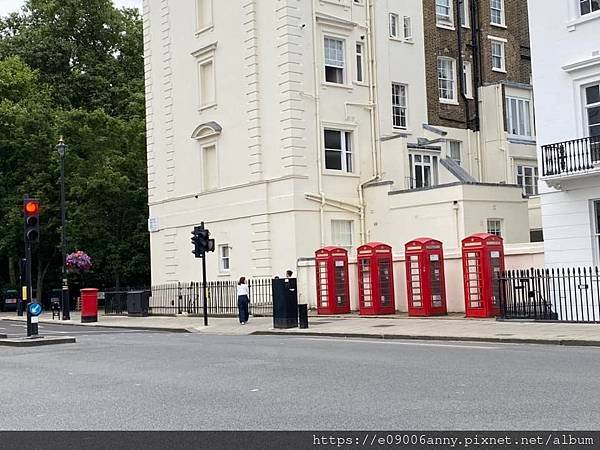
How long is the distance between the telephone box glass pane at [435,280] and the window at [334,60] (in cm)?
1131

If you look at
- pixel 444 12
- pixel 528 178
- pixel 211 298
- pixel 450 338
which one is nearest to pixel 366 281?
pixel 450 338

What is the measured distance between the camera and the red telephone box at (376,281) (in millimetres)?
27469

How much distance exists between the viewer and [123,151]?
157 feet

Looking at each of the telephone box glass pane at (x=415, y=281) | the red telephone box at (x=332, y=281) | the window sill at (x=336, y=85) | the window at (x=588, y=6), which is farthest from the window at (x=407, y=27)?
the telephone box glass pane at (x=415, y=281)

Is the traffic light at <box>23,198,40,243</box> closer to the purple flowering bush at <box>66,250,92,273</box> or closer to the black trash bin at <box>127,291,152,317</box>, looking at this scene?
the black trash bin at <box>127,291,152,317</box>

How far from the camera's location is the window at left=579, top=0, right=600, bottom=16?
23016 millimetres

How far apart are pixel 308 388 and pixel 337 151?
23.9 m

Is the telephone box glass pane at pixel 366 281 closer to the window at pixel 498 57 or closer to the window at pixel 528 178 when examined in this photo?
the window at pixel 528 178

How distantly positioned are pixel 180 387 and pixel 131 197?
35.5 metres

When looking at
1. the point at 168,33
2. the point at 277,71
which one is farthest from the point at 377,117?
the point at 168,33

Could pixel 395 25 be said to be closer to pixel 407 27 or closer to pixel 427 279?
pixel 407 27

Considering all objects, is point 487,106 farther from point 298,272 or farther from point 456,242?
point 298,272

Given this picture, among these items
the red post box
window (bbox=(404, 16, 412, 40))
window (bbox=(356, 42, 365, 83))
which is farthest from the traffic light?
window (bbox=(404, 16, 412, 40))

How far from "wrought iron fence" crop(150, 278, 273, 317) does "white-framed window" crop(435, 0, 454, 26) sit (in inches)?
585
